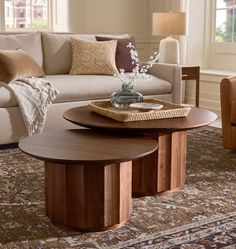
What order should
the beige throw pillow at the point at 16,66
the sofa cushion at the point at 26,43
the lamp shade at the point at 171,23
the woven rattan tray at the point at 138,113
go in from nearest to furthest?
1. the woven rattan tray at the point at 138,113
2. the beige throw pillow at the point at 16,66
3. the sofa cushion at the point at 26,43
4. the lamp shade at the point at 171,23

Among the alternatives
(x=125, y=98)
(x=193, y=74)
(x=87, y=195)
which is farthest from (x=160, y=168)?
(x=193, y=74)

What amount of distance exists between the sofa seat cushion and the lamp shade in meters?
0.73

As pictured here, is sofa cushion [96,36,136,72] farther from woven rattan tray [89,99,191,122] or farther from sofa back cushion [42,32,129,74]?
woven rattan tray [89,99,191,122]

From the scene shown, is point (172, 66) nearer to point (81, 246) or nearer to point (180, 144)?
point (180, 144)

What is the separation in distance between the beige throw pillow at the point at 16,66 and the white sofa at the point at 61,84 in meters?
0.14

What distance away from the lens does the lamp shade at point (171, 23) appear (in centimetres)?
520

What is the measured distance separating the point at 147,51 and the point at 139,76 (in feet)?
11.5

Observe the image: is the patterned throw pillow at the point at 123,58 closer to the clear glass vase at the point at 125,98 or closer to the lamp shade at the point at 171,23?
the lamp shade at the point at 171,23

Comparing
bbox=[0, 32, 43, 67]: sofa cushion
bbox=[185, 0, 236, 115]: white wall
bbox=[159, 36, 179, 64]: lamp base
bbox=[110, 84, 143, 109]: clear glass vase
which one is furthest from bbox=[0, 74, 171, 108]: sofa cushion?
bbox=[185, 0, 236, 115]: white wall

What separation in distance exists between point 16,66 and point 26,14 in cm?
183

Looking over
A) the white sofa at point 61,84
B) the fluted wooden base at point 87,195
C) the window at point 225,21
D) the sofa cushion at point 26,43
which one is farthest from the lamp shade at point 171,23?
the fluted wooden base at point 87,195

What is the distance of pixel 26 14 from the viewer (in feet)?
18.8

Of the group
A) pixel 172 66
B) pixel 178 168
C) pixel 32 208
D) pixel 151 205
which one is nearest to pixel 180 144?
pixel 178 168

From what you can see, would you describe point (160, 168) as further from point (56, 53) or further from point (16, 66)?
point (56, 53)
